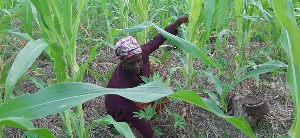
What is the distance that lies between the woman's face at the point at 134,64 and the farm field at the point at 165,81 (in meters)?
0.17

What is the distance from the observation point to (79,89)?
3.18ft

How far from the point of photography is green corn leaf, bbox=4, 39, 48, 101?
121 centimetres

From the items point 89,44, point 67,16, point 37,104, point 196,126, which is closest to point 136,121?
point 196,126

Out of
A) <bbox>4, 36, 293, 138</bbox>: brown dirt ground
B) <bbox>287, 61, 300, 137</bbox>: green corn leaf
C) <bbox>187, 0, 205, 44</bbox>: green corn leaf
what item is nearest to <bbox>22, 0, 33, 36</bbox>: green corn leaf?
<bbox>4, 36, 293, 138</bbox>: brown dirt ground

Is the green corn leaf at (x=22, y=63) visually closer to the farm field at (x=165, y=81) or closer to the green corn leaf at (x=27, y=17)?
the farm field at (x=165, y=81)

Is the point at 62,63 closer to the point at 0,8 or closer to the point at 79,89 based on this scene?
the point at 79,89

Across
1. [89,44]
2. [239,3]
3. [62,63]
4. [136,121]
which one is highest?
[239,3]

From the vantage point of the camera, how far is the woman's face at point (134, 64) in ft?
6.50

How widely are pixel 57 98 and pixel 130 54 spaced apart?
105cm

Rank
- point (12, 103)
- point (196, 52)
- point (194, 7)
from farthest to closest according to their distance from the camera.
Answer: point (194, 7)
point (196, 52)
point (12, 103)

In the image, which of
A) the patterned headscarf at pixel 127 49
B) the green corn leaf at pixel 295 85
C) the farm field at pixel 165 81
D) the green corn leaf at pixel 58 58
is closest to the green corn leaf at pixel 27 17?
the farm field at pixel 165 81

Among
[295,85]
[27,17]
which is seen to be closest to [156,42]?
[27,17]

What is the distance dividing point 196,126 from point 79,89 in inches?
54.1

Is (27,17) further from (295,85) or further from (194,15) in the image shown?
(295,85)
